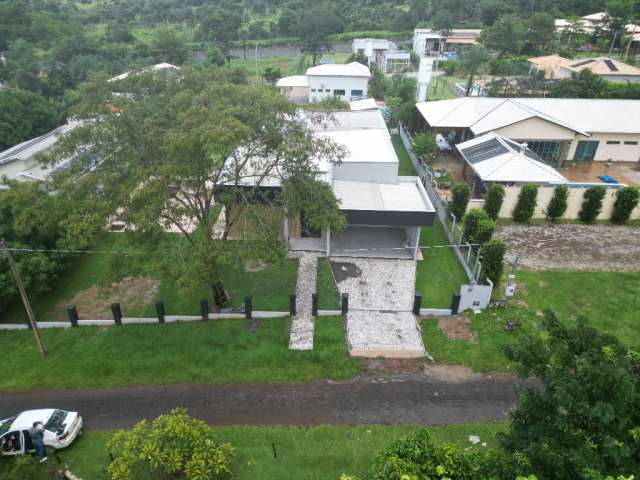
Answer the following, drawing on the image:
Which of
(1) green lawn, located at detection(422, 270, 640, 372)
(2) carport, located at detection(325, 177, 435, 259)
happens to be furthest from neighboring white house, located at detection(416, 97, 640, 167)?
(1) green lawn, located at detection(422, 270, 640, 372)

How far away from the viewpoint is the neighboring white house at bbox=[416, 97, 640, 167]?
108 ft

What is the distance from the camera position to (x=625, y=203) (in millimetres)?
25422

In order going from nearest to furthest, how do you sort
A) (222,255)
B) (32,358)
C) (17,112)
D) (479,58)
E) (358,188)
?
(222,255), (32,358), (358,188), (17,112), (479,58)

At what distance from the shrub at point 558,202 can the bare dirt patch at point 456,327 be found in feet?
A: 37.5

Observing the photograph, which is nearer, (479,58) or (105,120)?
(105,120)

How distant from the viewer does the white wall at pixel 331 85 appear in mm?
49625

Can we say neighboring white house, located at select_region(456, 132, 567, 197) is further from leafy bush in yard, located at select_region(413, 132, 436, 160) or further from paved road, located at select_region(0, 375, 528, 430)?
paved road, located at select_region(0, 375, 528, 430)

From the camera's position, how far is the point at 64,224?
45.2 ft

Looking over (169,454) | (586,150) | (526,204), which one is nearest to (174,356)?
(169,454)

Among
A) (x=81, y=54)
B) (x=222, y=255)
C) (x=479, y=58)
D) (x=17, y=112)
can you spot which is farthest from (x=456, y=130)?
(x=81, y=54)

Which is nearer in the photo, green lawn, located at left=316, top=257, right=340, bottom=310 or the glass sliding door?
green lawn, located at left=316, top=257, right=340, bottom=310

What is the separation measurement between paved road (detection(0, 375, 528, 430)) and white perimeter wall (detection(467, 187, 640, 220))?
13475mm

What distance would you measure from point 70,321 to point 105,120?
8401 millimetres

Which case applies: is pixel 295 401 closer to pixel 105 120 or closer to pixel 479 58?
pixel 105 120
